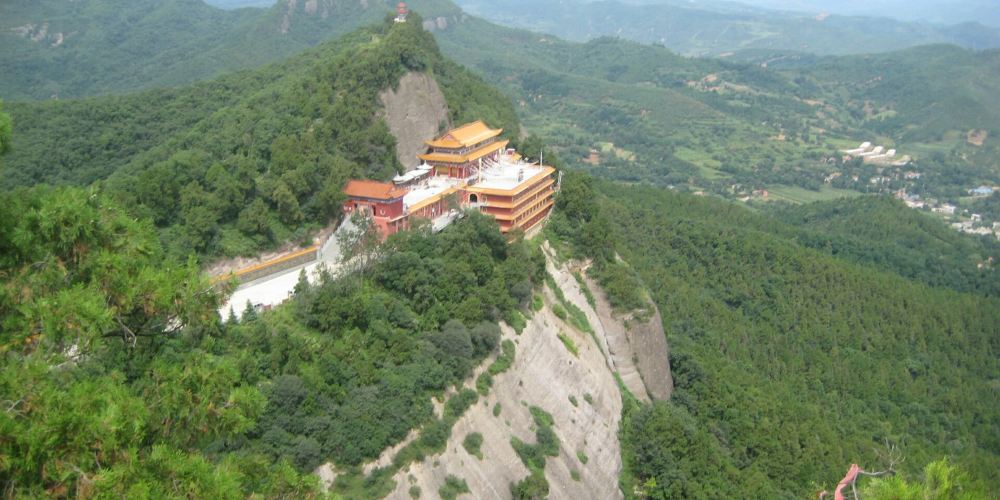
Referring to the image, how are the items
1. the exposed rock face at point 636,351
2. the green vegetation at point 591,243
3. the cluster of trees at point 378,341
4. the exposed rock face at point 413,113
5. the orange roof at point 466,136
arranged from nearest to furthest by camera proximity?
the cluster of trees at point 378,341
the exposed rock face at point 636,351
the green vegetation at point 591,243
the orange roof at point 466,136
the exposed rock face at point 413,113

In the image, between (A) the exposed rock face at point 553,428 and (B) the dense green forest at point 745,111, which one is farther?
(B) the dense green forest at point 745,111

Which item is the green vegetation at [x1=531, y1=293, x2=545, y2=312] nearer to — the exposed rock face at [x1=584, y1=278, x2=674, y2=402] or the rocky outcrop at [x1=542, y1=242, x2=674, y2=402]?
the rocky outcrop at [x1=542, y1=242, x2=674, y2=402]

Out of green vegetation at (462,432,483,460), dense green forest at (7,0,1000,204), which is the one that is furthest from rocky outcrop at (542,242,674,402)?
dense green forest at (7,0,1000,204)

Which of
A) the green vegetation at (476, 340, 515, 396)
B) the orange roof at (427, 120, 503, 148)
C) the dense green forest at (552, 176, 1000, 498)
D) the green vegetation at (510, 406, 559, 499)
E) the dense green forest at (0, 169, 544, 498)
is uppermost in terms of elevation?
the dense green forest at (0, 169, 544, 498)

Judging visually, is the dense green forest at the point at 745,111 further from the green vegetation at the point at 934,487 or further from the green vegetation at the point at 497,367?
the green vegetation at the point at 934,487

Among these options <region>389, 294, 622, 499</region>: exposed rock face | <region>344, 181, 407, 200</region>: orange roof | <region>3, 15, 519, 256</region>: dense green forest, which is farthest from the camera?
<region>344, 181, 407, 200</region>: orange roof

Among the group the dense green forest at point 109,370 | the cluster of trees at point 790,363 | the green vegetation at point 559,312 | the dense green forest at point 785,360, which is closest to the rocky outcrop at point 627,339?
the dense green forest at point 785,360

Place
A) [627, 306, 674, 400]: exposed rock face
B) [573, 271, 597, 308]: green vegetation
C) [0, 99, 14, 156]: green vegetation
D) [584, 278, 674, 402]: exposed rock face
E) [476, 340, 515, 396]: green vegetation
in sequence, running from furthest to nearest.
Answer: [627, 306, 674, 400]: exposed rock face < [573, 271, 597, 308]: green vegetation < [584, 278, 674, 402]: exposed rock face < [476, 340, 515, 396]: green vegetation < [0, 99, 14, 156]: green vegetation
